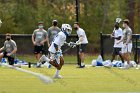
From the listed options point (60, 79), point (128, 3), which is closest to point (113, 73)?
point (60, 79)

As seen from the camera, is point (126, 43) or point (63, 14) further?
point (63, 14)

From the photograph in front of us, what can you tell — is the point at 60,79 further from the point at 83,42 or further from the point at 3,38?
the point at 3,38

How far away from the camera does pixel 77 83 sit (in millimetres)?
18328

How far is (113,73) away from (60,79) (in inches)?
133

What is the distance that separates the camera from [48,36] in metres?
26.7

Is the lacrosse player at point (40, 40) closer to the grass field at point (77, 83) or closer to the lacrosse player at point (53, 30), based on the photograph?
the lacrosse player at point (53, 30)

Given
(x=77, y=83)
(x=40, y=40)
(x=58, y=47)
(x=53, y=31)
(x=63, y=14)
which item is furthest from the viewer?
(x=63, y=14)

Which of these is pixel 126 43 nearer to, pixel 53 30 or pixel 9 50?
pixel 53 30

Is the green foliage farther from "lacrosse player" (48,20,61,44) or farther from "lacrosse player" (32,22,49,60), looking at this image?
"lacrosse player" (48,20,61,44)

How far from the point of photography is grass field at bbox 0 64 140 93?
16344 mm

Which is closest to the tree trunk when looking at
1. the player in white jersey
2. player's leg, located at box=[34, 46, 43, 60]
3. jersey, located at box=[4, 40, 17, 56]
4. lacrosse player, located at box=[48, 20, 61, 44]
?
player's leg, located at box=[34, 46, 43, 60]

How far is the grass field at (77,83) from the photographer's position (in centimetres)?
1634

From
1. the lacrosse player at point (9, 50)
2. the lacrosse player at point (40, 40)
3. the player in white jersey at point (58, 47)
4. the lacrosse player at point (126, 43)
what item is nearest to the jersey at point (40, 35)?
the lacrosse player at point (40, 40)

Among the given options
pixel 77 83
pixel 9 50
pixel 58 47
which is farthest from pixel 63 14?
pixel 77 83
